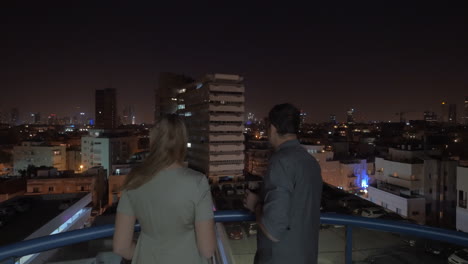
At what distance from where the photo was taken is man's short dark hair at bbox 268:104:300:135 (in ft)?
5.41

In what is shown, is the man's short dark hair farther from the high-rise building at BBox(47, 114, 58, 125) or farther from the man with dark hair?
the high-rise building at BBox(47, 114, 58, 125)

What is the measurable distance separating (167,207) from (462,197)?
21763mm

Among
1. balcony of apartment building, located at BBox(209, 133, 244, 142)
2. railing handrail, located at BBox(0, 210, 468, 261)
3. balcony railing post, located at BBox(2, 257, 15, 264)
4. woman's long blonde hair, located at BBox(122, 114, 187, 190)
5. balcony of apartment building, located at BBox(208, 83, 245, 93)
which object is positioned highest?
balcony of apartment building, located at BBox(208, 83, 245, 93)

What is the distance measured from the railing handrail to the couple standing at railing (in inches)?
22.6

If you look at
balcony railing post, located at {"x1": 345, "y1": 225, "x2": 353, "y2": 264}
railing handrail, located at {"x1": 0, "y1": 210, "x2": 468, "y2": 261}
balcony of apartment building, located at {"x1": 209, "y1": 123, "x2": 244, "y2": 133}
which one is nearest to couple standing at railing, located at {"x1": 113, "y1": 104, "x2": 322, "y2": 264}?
railing handrail, located at {"x1": 0, "y1": 210, "x2": 468, "y2": 261}

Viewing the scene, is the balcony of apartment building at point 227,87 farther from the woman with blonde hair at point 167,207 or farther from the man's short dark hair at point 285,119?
the woman with blonde hair at point 167,207

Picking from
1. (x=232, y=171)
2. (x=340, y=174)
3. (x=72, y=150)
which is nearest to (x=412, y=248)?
(x=340, y=174)

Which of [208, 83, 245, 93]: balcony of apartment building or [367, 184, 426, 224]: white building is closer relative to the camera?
[367, 184, 426, 224]: white building

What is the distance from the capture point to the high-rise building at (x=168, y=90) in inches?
2168

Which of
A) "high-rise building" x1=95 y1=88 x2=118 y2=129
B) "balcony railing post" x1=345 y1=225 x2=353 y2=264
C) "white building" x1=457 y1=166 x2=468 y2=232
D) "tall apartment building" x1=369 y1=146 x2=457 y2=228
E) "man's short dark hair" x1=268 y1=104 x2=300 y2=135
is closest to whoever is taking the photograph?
"man's short dark hair" x1=268 y1=104 x2=300 y2=135

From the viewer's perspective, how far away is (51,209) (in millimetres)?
16469

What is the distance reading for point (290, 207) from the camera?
1503 millimetres

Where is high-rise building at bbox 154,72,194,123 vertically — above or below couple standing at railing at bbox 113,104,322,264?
above

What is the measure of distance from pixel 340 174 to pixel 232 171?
1326cm
